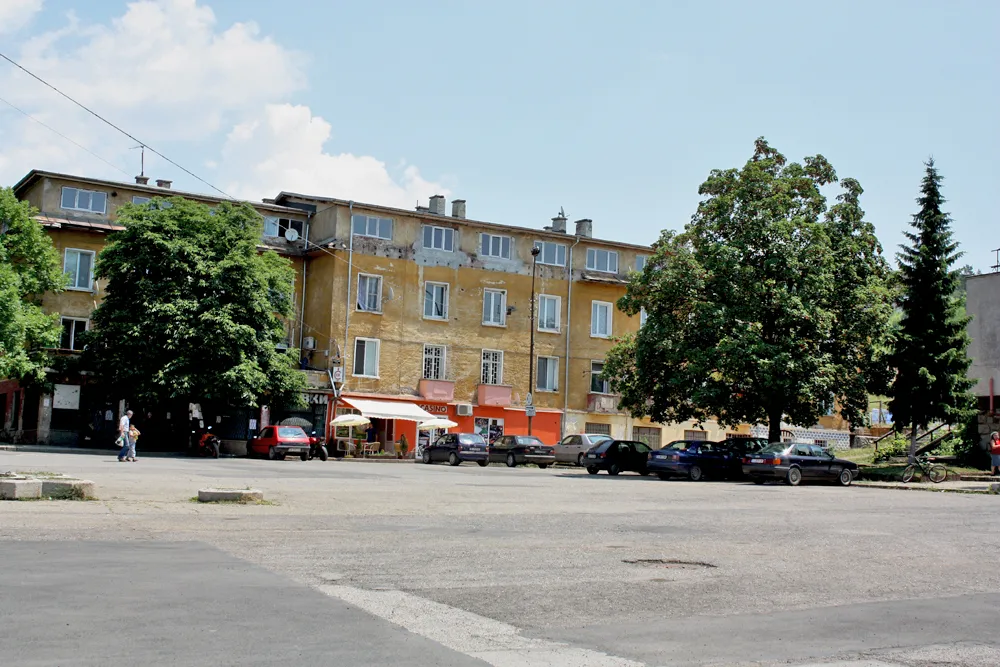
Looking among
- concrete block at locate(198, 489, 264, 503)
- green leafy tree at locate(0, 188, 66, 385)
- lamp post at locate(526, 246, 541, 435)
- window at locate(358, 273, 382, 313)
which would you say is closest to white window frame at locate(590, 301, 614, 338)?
lamp post at locate(526, 246, 541, 435)

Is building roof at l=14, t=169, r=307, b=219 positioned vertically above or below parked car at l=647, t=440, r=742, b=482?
above

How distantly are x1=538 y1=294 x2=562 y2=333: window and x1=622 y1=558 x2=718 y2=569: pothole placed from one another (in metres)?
46.0

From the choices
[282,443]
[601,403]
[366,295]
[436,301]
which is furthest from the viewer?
[601,403]

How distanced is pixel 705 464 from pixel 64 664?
31811mm

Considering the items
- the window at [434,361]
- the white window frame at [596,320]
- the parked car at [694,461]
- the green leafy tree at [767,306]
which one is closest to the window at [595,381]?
the white window frame at [596,320]

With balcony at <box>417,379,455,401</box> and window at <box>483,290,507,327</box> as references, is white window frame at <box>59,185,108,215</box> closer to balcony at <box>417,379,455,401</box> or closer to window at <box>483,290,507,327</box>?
balcony at <box>417,379,455,401</box>

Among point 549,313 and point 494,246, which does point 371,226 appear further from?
point 549,313

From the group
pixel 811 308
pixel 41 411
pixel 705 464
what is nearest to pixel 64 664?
pixel 705 464

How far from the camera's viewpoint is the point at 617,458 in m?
40.5

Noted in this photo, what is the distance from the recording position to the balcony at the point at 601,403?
59.1 meters

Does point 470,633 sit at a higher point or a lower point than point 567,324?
lower

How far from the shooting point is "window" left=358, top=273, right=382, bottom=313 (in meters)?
53.9

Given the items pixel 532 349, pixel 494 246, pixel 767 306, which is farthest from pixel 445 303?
pixel 767 306

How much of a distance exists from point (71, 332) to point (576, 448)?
82.8ft
